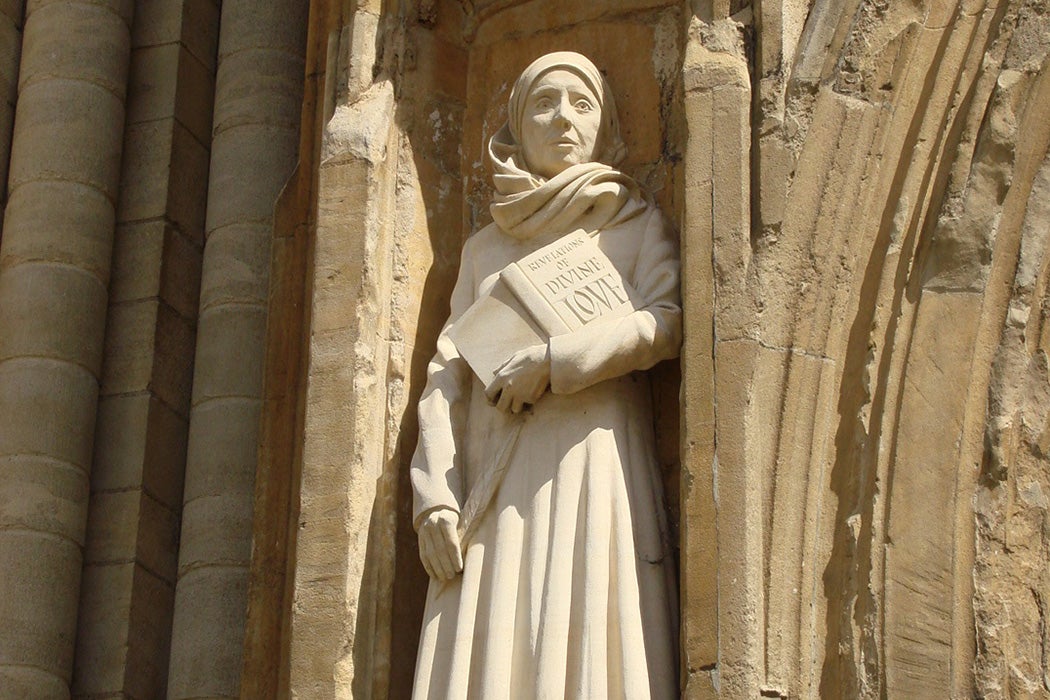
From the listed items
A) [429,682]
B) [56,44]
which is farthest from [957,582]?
[56,44]

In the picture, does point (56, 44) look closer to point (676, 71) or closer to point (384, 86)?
point (384, 86)

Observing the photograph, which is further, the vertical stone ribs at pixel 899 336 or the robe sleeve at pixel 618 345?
the robe sleeve at pixel 618 345

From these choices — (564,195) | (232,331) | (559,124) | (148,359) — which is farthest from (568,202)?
(148,359)

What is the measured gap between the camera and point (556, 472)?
6.48 m

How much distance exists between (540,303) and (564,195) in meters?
0.37

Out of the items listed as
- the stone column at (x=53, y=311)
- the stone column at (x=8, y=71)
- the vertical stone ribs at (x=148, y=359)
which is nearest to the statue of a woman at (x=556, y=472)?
the vertical stone ribs at (x=148, y=359)

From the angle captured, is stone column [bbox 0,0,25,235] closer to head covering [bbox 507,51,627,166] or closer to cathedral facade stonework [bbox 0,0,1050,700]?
cathedral facade stonework [bbox 0,0,1050,700]

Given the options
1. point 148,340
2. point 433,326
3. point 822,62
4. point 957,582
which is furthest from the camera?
point 148,340

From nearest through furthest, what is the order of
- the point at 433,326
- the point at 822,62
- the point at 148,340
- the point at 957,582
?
the point at 957,582 → the point at 822,62 → the point at 433,326 → the point at 148,340

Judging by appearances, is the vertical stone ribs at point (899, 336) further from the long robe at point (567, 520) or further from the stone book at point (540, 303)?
the stone book at point (540, 303)

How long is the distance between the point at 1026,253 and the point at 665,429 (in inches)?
40.3

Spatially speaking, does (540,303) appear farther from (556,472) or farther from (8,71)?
(8,71)

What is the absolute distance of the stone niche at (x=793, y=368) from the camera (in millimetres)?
6164

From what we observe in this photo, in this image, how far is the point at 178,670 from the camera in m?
7.56
